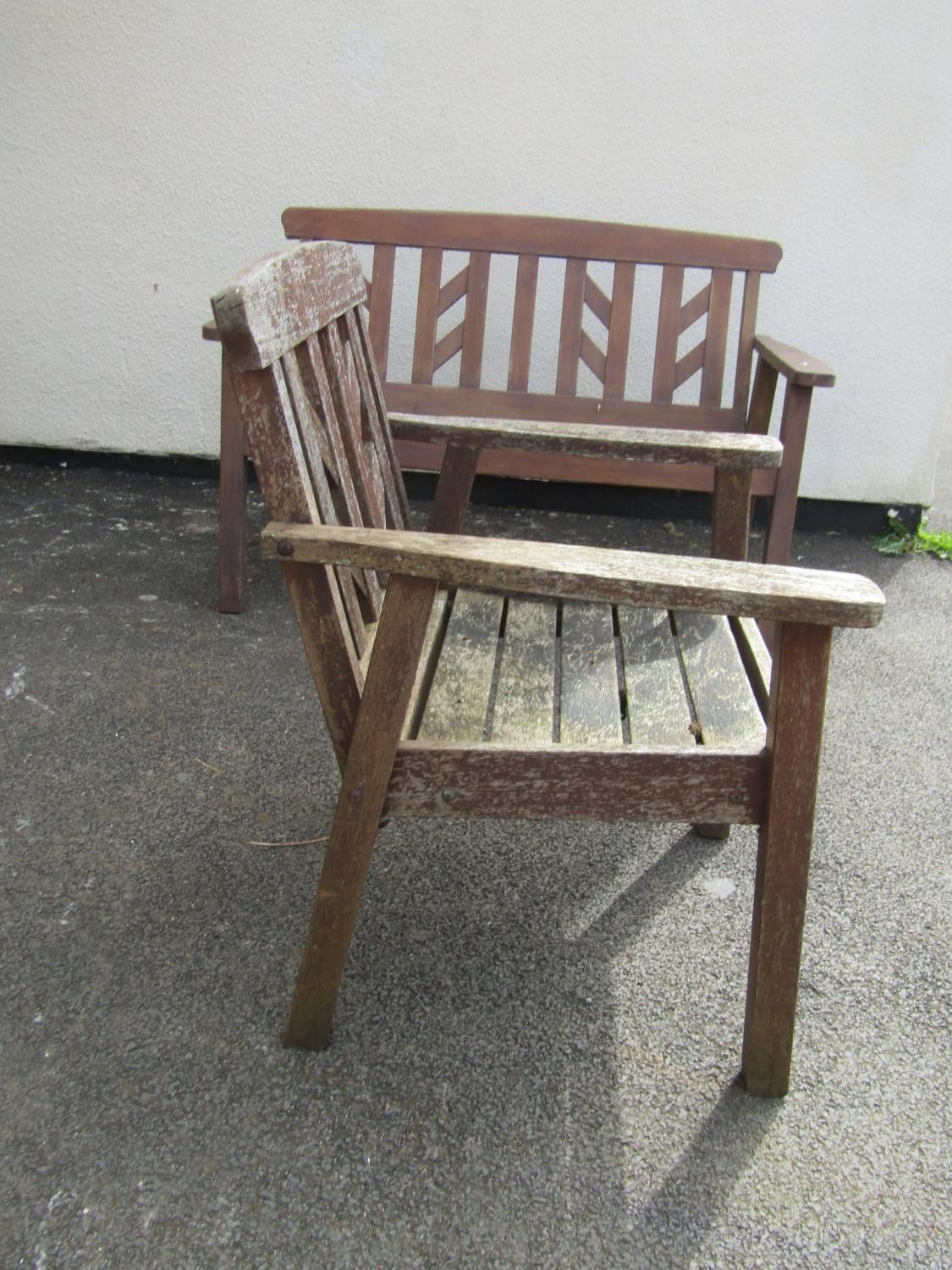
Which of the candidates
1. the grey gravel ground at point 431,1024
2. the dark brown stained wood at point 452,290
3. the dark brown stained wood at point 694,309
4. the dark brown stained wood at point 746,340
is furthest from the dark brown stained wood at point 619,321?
the grey gravel ground at point 431,1024

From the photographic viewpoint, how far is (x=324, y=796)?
231 centimetres

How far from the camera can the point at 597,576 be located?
1330 mm

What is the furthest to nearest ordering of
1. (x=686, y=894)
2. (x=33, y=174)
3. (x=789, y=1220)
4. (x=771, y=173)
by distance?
(x=33, y=174) → (x=771, y=173) → (x=686, y=894) → (x=789, y=1220)

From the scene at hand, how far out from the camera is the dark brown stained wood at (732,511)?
2080mm

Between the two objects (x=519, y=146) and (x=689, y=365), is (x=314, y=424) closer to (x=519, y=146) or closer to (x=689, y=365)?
(x=689, y=365)

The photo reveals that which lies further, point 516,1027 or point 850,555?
point 850,555

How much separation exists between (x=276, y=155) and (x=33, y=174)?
3.23 ft

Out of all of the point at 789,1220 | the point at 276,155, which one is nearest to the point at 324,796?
the point at 789,1220

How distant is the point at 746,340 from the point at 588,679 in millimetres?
1812

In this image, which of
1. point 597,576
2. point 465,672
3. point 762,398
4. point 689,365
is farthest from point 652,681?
point 689,365

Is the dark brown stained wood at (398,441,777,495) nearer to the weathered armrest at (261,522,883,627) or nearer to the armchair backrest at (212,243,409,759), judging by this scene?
the armchair backrest at (212,243,409,759)

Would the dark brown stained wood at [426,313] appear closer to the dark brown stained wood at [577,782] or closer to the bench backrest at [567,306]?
the bench backrest at [567,306]

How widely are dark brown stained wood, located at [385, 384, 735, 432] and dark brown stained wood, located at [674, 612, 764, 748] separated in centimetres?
125

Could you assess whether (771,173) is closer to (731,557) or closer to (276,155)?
(276,155)
